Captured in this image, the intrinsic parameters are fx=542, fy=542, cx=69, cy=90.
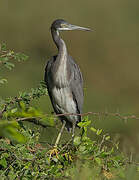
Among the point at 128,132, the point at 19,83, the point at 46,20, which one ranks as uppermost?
the point at 46,20

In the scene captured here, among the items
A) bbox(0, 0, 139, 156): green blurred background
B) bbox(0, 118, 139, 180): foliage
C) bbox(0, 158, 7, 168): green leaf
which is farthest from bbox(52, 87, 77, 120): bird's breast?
bbox(0, 0, 139, 156): green blurred background

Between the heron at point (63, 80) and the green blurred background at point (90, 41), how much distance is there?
605 cm

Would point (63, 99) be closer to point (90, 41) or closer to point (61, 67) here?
point (61, 67)

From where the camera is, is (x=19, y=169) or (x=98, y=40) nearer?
(x=19, y=169)

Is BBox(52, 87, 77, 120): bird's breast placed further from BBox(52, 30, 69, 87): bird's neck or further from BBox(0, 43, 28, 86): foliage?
BBox(0, 43, 28, 86): foliage

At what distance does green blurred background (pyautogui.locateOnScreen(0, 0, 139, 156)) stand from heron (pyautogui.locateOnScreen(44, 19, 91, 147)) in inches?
238

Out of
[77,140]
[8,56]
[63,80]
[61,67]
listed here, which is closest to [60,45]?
[61,67]

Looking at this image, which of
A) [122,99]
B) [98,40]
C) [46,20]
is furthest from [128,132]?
[46,20]

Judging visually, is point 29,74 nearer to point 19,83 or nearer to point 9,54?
point 19,83

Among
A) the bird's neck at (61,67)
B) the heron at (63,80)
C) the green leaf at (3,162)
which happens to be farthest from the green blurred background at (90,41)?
the green leaf at (3,162)

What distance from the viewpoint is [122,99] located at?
1122 centimetres

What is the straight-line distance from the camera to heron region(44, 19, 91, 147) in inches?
175

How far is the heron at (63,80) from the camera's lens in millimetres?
4453

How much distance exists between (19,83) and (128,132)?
2.56m
